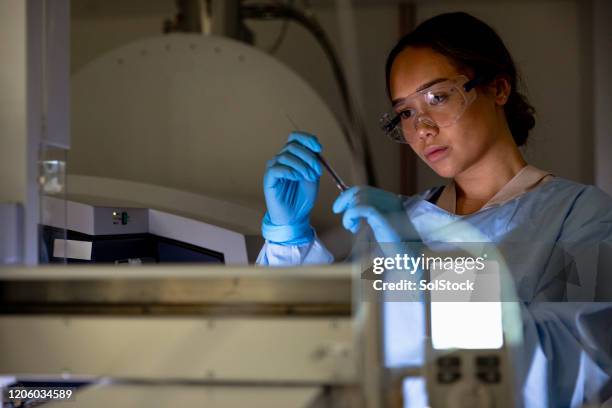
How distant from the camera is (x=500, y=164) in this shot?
129 centimetres

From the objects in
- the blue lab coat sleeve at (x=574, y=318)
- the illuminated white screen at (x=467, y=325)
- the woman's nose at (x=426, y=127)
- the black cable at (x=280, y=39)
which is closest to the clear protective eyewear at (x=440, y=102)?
the woman's nose at (x=426, y=127)

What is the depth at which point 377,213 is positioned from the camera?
1.14 metres

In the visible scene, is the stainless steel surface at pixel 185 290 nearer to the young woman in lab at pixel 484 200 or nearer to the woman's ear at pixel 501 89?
the young woman in lab at pixel 484 200

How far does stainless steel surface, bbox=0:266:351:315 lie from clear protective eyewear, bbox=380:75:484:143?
0.69 metres

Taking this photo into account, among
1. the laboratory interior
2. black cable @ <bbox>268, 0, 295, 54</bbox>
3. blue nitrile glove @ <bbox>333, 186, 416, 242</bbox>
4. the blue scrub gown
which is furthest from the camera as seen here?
black cable @ <bbox>268, 0, 295, 54</bbox>

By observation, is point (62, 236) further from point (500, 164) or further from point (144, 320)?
point (500, 164)

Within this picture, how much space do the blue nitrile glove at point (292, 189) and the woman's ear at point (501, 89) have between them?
0.35 metres

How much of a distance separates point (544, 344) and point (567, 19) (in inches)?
53.9

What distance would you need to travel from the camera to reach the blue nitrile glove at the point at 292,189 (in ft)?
4.15

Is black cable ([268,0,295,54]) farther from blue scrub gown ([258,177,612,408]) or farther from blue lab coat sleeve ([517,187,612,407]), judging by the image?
blue lab coat sleeve ([517,187,612,407])

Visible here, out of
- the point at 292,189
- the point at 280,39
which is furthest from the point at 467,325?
the point at 280,39

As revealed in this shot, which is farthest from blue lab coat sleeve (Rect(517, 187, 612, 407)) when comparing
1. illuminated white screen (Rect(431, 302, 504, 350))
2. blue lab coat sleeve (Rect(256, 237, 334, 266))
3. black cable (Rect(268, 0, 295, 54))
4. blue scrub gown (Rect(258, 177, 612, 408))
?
black cable (Rect(268, 0, 295, 54))

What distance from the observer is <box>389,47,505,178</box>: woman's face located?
48.3 inches

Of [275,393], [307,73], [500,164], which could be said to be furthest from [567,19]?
[275,393]
